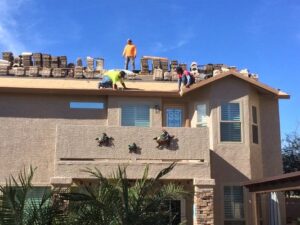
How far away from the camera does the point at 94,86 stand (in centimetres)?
1911

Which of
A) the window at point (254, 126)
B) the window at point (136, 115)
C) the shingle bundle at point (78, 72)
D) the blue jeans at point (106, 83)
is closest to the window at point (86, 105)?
the blue jeans at point (106, 83)

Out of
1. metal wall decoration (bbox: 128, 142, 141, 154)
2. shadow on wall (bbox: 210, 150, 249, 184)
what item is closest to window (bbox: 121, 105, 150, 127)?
metal wall decoration (bbox: 128, 142, 141, 154)

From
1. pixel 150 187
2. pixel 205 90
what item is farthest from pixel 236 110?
pixel 150 187

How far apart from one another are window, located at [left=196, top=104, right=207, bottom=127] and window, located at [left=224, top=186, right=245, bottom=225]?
2.38 m

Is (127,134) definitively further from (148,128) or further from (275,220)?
(275,220)

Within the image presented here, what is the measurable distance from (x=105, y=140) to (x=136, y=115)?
8.24 ft

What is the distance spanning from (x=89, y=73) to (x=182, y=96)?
3950 mm

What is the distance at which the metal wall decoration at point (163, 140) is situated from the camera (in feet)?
55.3

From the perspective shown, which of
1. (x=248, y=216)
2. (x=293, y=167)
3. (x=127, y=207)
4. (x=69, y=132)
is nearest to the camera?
(x=127, y=207)

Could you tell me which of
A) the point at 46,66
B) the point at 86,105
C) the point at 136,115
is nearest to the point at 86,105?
the point at 86,105

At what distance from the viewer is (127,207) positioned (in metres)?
7.63

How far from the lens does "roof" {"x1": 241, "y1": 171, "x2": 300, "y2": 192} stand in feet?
43.2

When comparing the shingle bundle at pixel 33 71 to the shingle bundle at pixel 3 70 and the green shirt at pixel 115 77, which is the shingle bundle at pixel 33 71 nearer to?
the shingle bundle at pixel 3 70

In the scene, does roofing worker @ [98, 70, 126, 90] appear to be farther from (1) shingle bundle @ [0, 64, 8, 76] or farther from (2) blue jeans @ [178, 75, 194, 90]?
(1) shingle bundle @ [0, 64, 8, 76]
